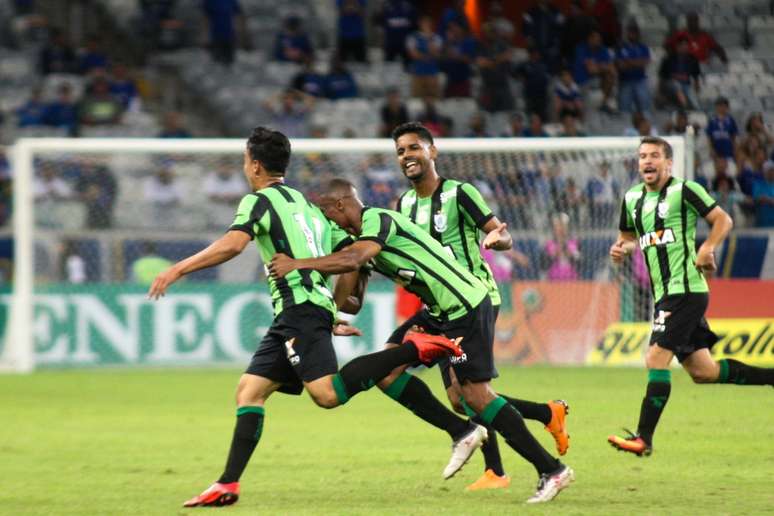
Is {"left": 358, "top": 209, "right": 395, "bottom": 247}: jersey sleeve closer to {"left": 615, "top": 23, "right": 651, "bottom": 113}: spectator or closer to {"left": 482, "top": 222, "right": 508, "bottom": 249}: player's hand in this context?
{"left": 482, "top": 222, "right": 508, "bottom": 249}: player's hand

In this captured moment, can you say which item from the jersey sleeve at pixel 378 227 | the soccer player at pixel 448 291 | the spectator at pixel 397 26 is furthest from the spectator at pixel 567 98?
the jersey sleeve at pixel 378 227

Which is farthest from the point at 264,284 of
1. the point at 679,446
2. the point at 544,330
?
the point at 679,446

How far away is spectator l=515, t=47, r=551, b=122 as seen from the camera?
21391 millimetres

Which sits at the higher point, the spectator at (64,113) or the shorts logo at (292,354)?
the spectator at (64,113)

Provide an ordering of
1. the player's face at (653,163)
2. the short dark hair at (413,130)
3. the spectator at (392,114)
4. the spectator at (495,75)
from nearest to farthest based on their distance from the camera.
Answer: the short dark hair at (413,130)
the player's face at (653,163)
the spectator at (392,114)
the spectator at (495,75)

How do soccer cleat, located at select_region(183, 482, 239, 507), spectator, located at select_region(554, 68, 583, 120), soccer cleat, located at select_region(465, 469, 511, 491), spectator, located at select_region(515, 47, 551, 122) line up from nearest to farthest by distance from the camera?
soccer cleat, located at select_region(183, 482, 239, 507), soccer cleat, located at select_region(465, 469, 511, 491), spectator, located at select_region(554, 68, 583, 120), spectator, located at select_region(515, 47, 551, 122)

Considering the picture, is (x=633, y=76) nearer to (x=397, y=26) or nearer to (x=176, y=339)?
(x=397, y=26)

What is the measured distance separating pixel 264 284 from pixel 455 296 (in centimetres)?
1007

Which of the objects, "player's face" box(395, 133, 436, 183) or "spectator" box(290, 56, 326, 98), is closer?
"player's face" box(395, 133, 436, 183)

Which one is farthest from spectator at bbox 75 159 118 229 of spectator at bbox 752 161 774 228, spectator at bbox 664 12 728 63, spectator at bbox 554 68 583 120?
spectator at bbox 664 12 728 63

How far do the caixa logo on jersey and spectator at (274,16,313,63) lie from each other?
1432 centimetres

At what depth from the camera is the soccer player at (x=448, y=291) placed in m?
7.24

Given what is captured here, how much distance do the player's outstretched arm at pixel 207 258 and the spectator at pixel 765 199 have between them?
1135 centimetres

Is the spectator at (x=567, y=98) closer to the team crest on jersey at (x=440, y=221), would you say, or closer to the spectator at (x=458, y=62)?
the spectator at (x=458, y=62)
